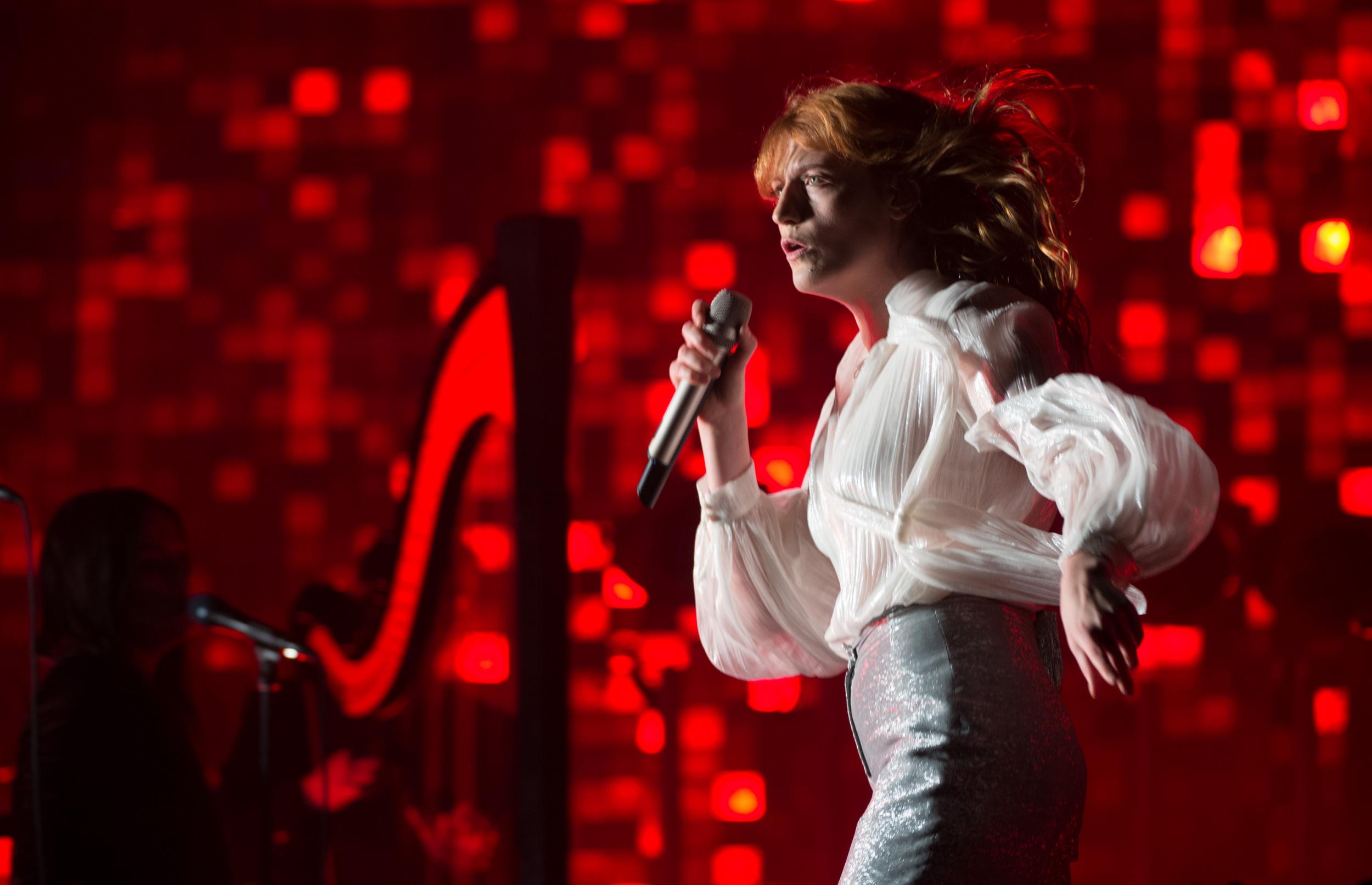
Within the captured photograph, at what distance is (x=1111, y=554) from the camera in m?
0.69

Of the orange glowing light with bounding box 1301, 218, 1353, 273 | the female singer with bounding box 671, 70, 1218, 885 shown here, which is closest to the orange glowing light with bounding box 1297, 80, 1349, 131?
the orange glowing light with bounding box 1301, 218, 1353, 273

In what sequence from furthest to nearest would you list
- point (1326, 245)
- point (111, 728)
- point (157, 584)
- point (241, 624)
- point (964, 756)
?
point (1326, 245) → point (157, 584) → point (111, 728) → point (241, 624) → point (964, 756)

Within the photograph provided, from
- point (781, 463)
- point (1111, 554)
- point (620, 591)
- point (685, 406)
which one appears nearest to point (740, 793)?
point (620, 591)

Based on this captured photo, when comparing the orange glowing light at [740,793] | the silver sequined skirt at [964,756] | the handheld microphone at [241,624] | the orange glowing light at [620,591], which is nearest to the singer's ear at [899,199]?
the silver sequined skirt at [964,756]

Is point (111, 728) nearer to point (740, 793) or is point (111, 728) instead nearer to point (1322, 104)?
point (740, 793)

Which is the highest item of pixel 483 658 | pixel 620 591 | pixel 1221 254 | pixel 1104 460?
pixel 1221 254

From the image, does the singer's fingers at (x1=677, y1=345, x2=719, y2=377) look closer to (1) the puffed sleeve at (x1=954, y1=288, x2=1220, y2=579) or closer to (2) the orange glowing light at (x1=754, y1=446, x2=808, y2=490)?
(1) the puffed sleeve at (x1=954, y1=288, x2=1220, y2=579)

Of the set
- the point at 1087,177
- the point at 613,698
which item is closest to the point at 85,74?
the point at 613,698

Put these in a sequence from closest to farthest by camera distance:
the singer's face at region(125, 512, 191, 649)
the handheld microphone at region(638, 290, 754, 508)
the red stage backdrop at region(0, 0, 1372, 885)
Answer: the handheld microphone at region(638, 290, 754, 508), the singer's face at region(125, 512, 191, 649), the red stage backdrop at region(0, 0, 1372, 885)

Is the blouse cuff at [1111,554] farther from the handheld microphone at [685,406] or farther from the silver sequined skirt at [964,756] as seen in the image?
the handheld microphone at [685,406]

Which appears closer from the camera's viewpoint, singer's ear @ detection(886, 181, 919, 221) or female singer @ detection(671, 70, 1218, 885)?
female singer @ detection(671, 70, 1218, 885)

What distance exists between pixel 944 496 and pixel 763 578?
23cm

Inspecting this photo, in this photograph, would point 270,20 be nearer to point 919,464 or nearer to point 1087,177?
point 1087,177

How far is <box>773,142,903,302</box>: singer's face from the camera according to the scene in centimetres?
93
